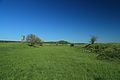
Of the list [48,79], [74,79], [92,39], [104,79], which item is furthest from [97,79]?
[92,39]

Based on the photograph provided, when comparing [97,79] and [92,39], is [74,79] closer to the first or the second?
[97,79]

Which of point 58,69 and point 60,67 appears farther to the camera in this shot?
point 60,67

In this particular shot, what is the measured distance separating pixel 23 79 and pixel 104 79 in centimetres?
802

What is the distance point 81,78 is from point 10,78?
703 centimetres

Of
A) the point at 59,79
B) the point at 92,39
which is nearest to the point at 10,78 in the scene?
the point at 59,79

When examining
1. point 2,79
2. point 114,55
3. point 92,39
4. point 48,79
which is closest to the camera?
point 2,79

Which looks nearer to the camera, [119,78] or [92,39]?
[119,78]

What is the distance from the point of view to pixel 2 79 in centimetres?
1398

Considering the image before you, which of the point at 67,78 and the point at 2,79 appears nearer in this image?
the point at 2,79

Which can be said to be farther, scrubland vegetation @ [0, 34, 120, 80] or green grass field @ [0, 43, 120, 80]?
scrubland vegetation @ [0, 34, 120, 80]

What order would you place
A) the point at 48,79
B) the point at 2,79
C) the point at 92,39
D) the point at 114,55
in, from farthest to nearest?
the point at 92,39
the point at 114,55
the point at 48,79
the point at 2,79

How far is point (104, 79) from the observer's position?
15.4 m

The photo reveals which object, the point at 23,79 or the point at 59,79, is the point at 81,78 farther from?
the point at 23,79

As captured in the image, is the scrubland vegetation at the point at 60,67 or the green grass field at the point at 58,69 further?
the scrubland vegetation at the point at 60,67
